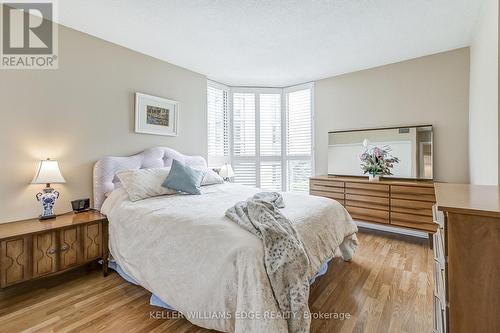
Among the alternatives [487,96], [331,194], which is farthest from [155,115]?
[487,96]

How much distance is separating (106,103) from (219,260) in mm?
2505

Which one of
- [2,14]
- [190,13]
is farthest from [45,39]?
[190,13]

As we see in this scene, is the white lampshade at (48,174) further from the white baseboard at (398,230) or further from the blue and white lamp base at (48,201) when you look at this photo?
the white baseboard at (398,230)

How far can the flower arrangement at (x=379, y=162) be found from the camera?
3.47m

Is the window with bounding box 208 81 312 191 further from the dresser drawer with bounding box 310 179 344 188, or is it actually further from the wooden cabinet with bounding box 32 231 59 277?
the wooden cabinet with bounding box 32 231 59 277

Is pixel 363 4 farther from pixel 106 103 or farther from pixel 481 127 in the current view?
pixel 106 103

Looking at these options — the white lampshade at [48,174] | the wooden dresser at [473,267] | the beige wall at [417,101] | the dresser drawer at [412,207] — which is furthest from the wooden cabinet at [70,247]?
the beige wall at [417,101]

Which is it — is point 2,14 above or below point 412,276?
above

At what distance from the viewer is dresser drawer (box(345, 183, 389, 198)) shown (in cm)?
326

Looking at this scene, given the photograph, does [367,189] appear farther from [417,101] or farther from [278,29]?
[278,29]

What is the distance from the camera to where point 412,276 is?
2.32 meters

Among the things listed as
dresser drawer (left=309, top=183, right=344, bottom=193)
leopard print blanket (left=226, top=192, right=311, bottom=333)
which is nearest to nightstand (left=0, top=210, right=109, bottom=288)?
leopard print blanket (left=226, top=192, right=311, bottom=333)

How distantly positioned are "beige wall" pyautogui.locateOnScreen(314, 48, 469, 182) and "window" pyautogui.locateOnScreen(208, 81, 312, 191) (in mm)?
708

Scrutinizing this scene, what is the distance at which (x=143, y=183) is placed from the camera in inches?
100.0
